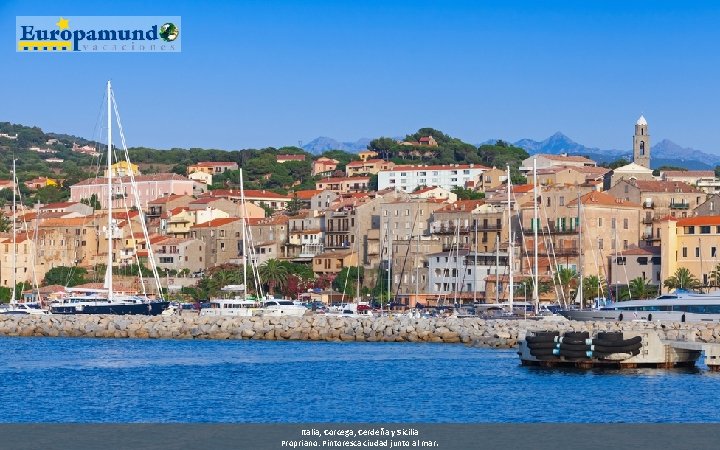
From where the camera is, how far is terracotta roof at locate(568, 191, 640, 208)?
79.1m

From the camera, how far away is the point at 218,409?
26.0 meters

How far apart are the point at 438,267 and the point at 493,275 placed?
4.38 m

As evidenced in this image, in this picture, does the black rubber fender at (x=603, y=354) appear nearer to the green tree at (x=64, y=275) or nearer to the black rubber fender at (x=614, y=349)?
→ the black rubber fender at (x=614, y=349)

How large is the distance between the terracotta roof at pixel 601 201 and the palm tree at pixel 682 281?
27.2 ft

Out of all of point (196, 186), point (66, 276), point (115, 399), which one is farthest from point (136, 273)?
point (115, 399)

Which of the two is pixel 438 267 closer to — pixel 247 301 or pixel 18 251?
pixel 247 301

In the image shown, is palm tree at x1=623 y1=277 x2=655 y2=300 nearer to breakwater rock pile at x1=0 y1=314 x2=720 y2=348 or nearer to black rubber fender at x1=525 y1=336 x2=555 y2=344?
breakwater rock pile at x1=0 y1=314 x2=720 y2=348

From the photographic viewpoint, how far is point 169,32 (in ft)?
117

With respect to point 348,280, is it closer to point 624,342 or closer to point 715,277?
point 715,277

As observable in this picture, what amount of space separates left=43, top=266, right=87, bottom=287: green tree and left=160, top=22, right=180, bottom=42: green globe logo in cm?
5514

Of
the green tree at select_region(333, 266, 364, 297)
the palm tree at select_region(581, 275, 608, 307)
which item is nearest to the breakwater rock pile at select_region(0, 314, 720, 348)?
the palm tree at select_region(581, 275, 608, 307)

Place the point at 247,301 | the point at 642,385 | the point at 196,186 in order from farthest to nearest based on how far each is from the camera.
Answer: the point at 196,186, the point at 247,301, the point at 642,385

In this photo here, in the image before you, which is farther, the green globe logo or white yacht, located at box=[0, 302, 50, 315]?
white yacht, located at box=[0, 302, 50, 315]

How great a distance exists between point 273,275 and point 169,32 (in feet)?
159
